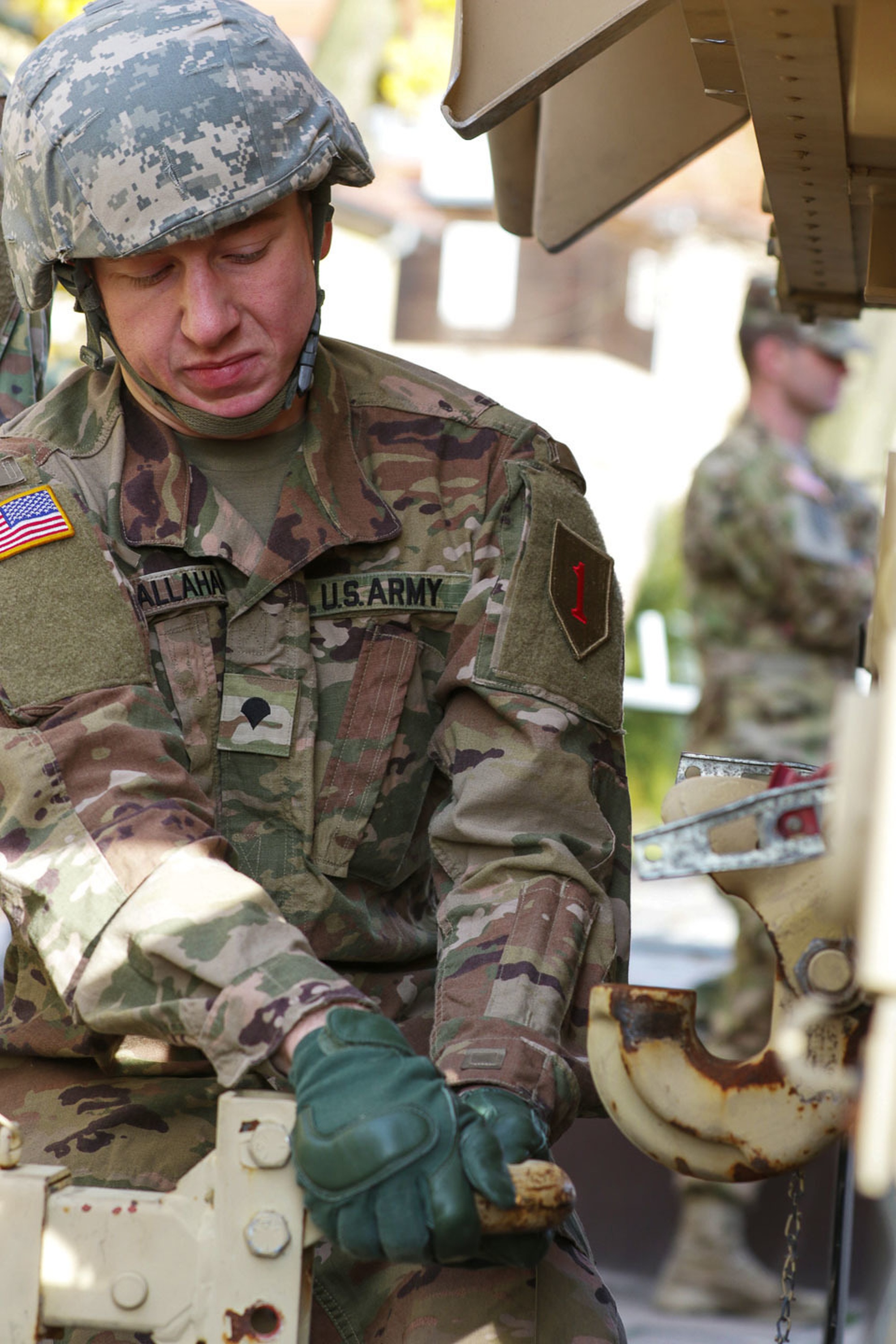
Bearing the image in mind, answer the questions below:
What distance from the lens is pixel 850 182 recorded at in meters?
2.22

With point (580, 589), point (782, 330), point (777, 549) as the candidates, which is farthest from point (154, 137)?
point (782, 330)

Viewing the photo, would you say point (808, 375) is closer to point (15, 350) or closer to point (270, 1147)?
point (15, 350)

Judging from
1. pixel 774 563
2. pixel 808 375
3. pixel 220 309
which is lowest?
pixel 774 563

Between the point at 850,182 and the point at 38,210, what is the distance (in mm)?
959

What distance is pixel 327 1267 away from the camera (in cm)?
209

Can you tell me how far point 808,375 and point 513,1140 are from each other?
4.42 m

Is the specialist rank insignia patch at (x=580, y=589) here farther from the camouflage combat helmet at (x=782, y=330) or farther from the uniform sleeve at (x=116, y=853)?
the camouflage combat helmet at (x=782, y=330)

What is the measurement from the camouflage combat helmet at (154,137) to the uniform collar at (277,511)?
0.08 metres

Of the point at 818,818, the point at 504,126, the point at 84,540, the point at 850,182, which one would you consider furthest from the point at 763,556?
the point at 818,818

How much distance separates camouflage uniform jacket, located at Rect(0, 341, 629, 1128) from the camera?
197cm

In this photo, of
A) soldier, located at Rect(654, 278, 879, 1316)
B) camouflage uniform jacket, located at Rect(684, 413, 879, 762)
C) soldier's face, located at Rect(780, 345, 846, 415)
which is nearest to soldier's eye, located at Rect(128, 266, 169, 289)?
soldier, located at Rect(654, 278, 879, 1316)

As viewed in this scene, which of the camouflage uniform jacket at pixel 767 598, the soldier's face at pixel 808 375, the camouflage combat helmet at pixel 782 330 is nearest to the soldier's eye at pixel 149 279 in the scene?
the camouflage uniform jacket at pixel 767 598

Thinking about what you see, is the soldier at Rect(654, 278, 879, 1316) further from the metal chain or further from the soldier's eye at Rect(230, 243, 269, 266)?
the soldier's eye at Rect(230, 243, 269, 266)

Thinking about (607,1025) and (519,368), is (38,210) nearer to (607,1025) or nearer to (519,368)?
(607,1025)
